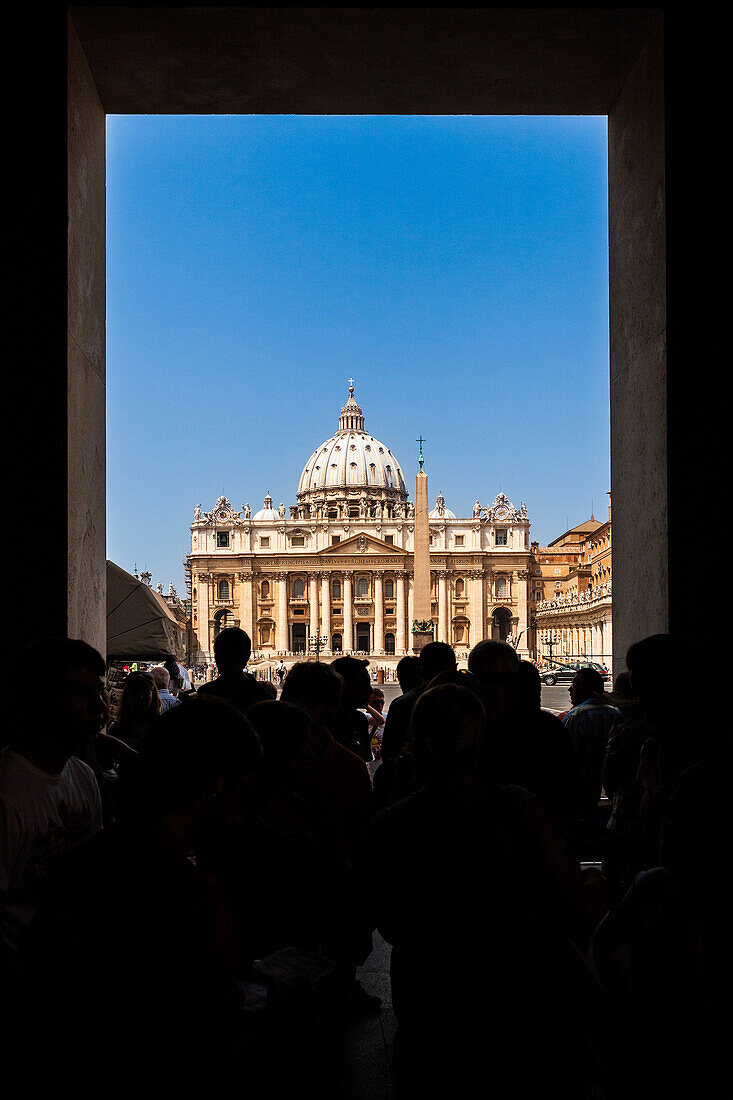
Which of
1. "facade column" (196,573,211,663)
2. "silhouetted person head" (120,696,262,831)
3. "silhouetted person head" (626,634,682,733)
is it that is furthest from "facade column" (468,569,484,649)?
"silhouetted person head" (120,696,262,831)

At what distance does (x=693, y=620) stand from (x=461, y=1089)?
2607 mm

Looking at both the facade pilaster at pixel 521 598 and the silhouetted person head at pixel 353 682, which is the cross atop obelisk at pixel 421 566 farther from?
the facade pilaster at pixel 521 598

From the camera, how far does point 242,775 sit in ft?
6.17

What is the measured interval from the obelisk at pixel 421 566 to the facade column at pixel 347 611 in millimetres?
42858

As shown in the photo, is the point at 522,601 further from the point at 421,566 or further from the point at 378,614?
the point at 421,566

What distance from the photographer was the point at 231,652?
13.9 feet

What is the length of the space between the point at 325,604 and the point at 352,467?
2284cm

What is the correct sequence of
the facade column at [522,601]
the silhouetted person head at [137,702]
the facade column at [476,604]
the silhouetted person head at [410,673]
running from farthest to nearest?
the facade column at [522,601] → the facade column at [476,604] → the silhouetted person head at [410,673] → the silhouetted person head at [137,702]

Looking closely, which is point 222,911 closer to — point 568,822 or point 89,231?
point 568,822

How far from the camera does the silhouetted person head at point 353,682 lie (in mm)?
4449

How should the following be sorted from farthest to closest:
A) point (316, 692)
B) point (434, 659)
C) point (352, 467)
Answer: point (352, 467), point (434, 659), point (316, 692)

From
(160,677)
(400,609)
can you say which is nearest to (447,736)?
(160,677)

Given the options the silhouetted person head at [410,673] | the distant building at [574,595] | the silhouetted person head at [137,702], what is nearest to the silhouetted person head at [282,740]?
the silhouetted person head at [137,702]

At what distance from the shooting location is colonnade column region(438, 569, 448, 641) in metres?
80.1
